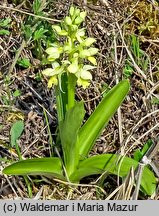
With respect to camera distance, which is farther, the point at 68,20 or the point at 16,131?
the point at 16,131

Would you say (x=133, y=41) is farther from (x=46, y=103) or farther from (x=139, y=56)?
(x=46, y=103)

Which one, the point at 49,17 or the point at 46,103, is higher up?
the point at 49,17

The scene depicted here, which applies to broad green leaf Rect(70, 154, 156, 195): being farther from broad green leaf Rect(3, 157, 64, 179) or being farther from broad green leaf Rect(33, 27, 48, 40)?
broad green leaf Rect(33, 27, 48, 40)

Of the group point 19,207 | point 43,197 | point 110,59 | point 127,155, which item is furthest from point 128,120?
point 19,207

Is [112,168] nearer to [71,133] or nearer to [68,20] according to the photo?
[71,133]

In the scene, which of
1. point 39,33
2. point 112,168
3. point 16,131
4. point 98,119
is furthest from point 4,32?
point 112,168
